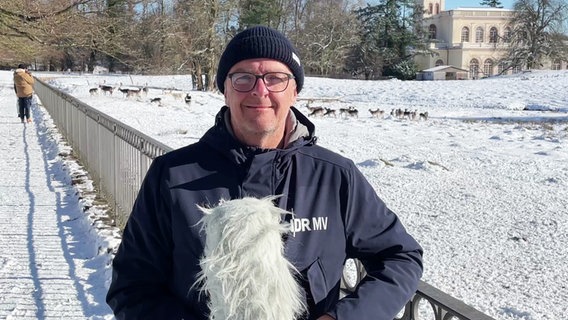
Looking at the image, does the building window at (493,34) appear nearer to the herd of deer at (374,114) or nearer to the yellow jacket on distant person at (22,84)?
the herd of deer at (374,114)

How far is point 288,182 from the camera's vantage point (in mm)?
1944

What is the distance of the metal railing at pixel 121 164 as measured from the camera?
7.00ft

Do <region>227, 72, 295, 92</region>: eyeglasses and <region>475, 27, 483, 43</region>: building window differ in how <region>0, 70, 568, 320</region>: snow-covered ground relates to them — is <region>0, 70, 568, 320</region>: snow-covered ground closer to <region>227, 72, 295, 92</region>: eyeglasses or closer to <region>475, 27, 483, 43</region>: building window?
<region>227, 72, 295, 92</region>: eyeglasses

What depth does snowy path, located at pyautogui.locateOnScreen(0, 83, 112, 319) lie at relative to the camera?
4.63 metres

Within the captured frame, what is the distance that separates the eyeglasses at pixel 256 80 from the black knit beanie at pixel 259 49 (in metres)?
0.05

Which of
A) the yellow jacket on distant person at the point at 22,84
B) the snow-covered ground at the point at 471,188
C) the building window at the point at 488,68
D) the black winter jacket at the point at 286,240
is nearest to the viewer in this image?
the black winter jacket at the point at 286,240

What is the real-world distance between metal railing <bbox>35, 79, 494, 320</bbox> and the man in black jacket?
211 mm

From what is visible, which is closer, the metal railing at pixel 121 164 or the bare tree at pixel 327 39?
the metal railing at pixel 121 164

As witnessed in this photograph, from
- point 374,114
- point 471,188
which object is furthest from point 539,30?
point 471,188

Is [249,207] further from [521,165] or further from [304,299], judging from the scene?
[521,165]

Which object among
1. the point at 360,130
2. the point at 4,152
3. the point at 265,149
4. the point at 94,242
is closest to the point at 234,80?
the point at 265,149

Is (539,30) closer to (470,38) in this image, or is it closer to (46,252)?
(470,38)

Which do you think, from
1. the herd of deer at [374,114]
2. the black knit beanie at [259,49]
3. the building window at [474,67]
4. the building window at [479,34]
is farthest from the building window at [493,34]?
the black knit beanie at [259,49]

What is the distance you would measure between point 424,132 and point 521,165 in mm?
→ 6488
